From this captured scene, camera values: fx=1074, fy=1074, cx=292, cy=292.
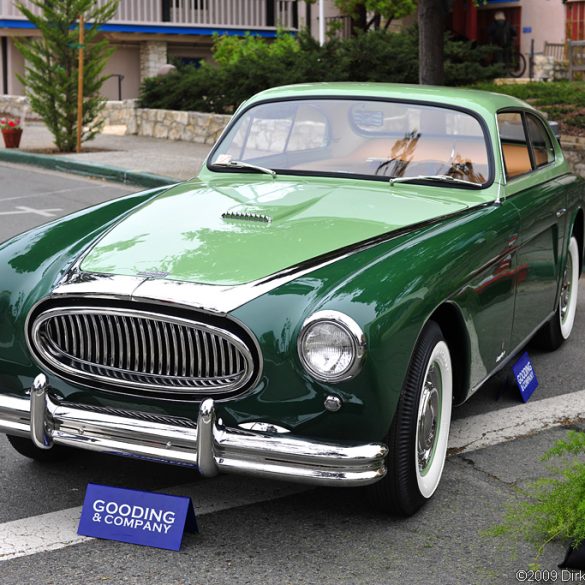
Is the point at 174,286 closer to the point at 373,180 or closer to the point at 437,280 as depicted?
the point at 437,280

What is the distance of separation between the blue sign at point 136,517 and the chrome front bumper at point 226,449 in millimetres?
179

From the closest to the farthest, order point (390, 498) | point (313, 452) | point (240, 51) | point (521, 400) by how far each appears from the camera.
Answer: point (313, 452) → point (390, 498) → point (521, 400) → point (240, 51)

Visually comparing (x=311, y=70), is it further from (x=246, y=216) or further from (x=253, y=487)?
(x=253, y=487)

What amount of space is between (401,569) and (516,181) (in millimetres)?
2408

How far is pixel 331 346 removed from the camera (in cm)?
355

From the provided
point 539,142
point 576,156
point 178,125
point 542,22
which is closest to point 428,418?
point 539,142

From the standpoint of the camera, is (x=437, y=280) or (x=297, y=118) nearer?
(x=437, y=280)

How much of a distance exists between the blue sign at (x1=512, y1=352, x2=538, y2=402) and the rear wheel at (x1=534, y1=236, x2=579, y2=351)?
2.39 feet

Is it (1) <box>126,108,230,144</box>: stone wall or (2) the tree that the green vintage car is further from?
(1) <box>126,108,230,144</box>: stone wall

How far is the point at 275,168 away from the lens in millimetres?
5301

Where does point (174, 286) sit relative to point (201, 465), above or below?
above

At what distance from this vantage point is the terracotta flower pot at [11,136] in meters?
18.5

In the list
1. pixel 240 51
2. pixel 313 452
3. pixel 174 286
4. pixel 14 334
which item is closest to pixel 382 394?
pixel 313 452

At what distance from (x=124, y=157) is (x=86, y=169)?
137 cm
